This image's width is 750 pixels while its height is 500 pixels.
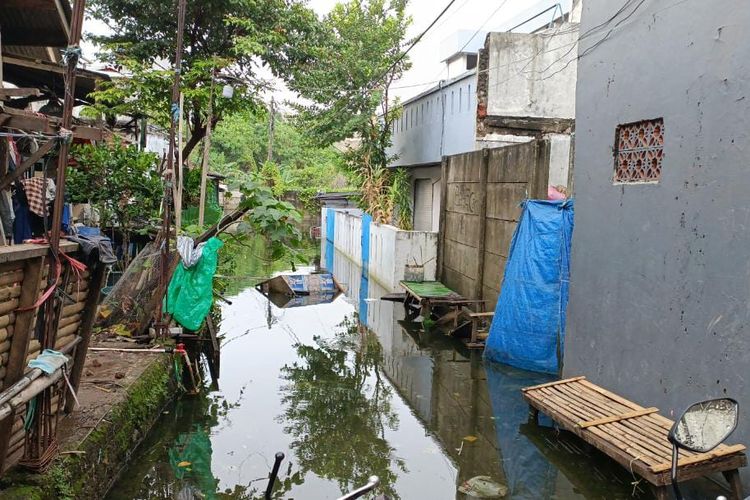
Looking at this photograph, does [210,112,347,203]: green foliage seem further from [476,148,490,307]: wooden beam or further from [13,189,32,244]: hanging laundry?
[13,189,32,244]: hanging laundry

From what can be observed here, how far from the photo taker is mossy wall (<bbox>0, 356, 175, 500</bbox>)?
14.1ft

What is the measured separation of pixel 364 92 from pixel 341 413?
1347cm

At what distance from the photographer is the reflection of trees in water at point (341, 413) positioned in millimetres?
6305

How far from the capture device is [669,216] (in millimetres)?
5660

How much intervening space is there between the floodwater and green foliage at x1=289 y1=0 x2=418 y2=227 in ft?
29.9

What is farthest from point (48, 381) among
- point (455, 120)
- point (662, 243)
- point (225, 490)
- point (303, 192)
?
point (303, 192)

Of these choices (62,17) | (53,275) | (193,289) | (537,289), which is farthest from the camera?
(537,289)

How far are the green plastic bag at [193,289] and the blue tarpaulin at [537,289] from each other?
4.32m

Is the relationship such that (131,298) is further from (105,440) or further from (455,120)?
(455,120)

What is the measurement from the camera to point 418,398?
28.2 ft

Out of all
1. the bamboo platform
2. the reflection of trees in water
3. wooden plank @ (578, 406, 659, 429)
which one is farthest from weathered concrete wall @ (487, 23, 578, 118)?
wooden plank @ (578, 406, 659, 429)

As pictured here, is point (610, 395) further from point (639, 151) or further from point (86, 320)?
point (86, 320)

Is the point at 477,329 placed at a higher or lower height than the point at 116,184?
lower

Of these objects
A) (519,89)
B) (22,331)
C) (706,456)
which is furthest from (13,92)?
(519,89)
